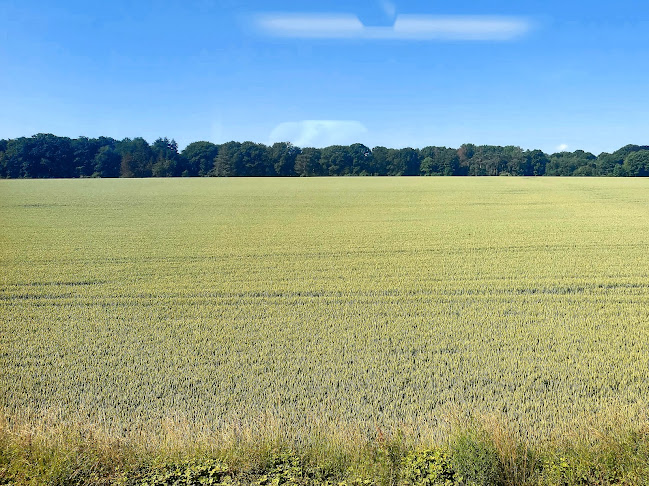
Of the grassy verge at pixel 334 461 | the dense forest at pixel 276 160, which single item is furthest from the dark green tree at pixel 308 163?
the grassy verge at pixel 334 461

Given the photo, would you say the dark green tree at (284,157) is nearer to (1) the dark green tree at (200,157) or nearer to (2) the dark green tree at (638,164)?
(1) the dark green tree at (200,157)

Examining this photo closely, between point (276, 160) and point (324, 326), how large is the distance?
63.6m

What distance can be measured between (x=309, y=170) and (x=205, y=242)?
5480 centimetres

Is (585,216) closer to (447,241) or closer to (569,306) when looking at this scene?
(447,241)

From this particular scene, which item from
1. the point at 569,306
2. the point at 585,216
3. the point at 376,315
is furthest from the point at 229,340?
the point at 585,216

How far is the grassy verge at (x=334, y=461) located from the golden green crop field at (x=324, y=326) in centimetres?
70

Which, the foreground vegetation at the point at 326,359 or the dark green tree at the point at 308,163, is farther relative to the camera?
the dark green tree at the point at 308,163

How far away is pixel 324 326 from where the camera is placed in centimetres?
1013

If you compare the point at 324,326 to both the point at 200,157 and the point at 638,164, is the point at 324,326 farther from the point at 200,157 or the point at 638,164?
the point at 638,164

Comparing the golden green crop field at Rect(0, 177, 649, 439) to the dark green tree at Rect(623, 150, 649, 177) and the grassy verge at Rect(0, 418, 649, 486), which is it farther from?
the dark green tree at Rect(623, 150, 649, 177)

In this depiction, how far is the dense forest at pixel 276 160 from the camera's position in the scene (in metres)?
56.7

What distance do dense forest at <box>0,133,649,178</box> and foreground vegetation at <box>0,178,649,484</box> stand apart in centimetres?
4130

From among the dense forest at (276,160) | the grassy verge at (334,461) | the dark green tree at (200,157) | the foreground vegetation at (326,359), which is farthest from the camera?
the dark green tree at (200,157)

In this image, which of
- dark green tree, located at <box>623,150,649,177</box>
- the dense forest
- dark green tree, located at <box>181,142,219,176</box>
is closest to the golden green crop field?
the dense forest
